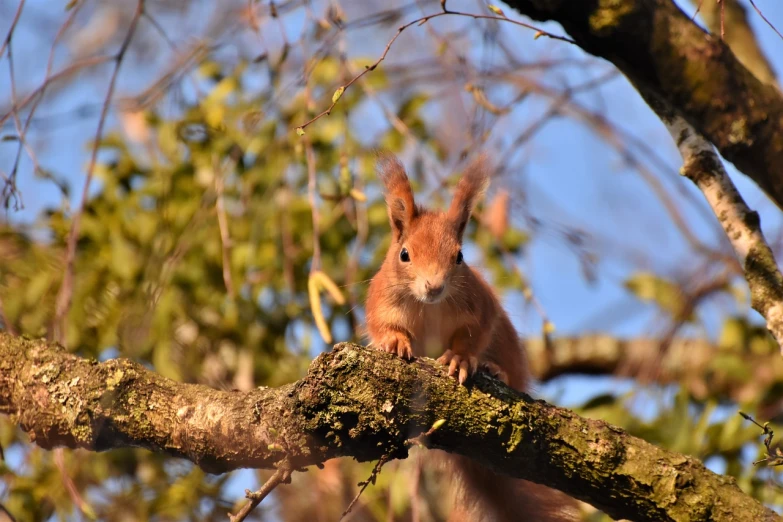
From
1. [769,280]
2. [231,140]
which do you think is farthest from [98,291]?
[769,280]

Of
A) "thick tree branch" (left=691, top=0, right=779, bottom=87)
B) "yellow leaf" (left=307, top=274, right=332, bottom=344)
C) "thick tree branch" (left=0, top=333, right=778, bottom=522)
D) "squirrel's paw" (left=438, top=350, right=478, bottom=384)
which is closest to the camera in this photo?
"thick tree branch" (left=0, top=333, right=778, bottom=522)

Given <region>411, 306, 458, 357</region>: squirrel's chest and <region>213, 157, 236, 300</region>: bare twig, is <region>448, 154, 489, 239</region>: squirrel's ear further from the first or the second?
<region>213, 157, 236, 300</region>: bare twig

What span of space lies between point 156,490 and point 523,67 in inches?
70.1

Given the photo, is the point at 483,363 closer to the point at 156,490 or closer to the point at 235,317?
the point at 235,317

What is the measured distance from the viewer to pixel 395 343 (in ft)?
7.12

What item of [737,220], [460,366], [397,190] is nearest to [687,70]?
[737,220]

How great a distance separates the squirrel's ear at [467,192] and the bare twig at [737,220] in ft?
1.90

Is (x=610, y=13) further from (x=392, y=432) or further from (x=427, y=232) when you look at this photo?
(x=427, y=232)

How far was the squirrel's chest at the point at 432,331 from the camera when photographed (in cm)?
231

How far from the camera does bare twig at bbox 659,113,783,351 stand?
1747 millimetres

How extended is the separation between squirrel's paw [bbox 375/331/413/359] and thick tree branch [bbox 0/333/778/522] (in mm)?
391

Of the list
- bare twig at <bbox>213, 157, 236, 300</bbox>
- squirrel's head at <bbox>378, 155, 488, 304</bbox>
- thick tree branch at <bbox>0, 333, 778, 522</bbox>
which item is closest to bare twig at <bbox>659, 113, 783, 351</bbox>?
thick tree branch at <bbox>0, 333, 778, 522</bbox>

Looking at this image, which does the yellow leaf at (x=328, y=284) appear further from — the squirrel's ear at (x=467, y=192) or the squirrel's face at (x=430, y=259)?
the squirrel's ear at (x=467, y=192)

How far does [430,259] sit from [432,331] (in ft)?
0.71
